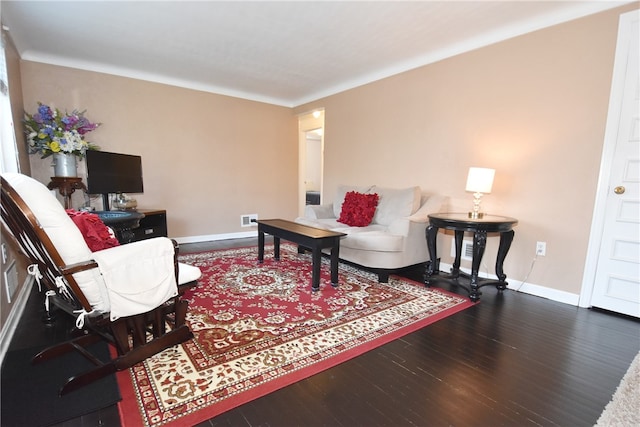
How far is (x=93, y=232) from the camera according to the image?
1.64 metres

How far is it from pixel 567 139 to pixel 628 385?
1.91 m

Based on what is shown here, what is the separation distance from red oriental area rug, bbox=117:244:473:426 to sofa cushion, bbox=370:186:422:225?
29.7 inches

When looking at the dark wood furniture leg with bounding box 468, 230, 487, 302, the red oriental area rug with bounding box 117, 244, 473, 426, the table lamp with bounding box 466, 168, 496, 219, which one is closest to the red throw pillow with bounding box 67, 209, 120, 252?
the red oriental area rug with bounding box 117, 244, 473, 426

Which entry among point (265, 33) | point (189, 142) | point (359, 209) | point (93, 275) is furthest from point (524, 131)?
point (189, 142)

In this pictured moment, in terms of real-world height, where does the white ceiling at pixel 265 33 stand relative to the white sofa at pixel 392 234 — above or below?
above

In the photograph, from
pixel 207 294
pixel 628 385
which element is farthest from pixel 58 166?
pixel 628 385

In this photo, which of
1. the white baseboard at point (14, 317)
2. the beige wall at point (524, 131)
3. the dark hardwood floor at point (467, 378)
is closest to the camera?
the dark hardwood floor at point (467, 378)

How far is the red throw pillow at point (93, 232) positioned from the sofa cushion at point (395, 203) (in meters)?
2.73

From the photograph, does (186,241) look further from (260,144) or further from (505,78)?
(505,78)

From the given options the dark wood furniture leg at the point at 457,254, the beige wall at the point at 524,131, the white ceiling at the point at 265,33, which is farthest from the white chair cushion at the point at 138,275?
the beige wall at the point at 524,131

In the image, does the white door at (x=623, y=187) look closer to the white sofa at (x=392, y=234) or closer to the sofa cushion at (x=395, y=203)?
the white sofa at (x=392, y=234)

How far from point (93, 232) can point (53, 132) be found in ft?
8.83

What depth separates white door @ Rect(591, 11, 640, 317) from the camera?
7.46 feet

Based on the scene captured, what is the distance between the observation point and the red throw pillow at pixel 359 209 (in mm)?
3654
